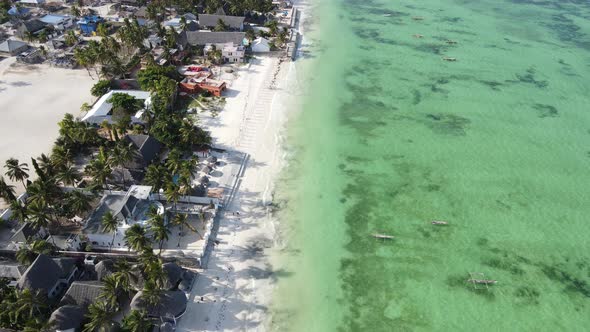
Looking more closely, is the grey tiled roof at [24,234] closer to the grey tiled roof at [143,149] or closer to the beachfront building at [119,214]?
the beachfront building at [119,214]

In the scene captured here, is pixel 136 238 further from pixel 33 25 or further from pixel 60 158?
pixel 33 25

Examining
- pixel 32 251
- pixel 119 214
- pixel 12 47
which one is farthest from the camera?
pixel 12 47

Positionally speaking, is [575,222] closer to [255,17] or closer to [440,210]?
[440,210]

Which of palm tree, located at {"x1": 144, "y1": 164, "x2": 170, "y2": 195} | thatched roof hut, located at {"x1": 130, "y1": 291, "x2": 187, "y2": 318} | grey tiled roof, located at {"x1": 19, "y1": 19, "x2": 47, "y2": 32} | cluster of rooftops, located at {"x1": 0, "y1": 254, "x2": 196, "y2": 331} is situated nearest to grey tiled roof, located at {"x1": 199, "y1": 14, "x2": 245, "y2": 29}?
grey tiled roof, located at {"x1": 19, "y1": 19, "x2": 47, "y2": 32}

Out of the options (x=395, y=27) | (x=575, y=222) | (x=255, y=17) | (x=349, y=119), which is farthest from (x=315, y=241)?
(x=395, y=27)

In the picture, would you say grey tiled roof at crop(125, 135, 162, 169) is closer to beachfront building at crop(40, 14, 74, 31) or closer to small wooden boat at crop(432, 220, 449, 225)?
small wooden boat at crop(432, 220, 449, 225)

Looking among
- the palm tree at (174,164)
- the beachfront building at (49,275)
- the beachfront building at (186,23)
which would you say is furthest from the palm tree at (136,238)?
the beachfront building at (186,23)

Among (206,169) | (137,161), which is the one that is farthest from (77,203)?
(206,169)
